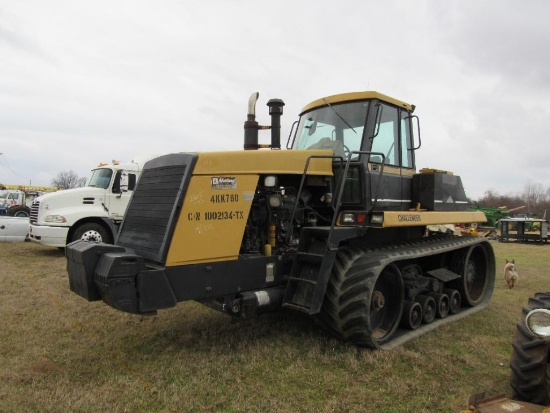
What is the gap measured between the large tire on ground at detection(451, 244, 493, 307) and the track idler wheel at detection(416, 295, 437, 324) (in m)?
1.18

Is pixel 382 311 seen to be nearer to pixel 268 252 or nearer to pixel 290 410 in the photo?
pixel 268 252

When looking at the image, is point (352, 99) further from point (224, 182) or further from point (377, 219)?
point (224, 182)

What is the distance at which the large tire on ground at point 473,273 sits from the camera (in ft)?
22.8

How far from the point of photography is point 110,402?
350cm

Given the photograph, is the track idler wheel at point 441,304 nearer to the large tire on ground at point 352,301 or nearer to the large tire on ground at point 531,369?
the large tire on ground at point 352,301

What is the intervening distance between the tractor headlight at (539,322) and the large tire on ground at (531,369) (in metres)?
0.04

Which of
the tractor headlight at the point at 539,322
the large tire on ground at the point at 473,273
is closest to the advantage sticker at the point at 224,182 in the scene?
the tractor headlight at the point at 539,322

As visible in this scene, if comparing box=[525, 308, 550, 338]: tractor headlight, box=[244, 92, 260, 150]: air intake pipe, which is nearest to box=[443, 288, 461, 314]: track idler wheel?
box=[525, 308, 550, 338]: tractor headlight

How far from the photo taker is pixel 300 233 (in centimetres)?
522

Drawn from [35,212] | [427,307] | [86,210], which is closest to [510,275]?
[427,307]

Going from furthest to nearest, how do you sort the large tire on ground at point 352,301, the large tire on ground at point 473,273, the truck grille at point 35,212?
the truck grille at point 35,212 → the large tire on ground at point 473,273 → the large tire on ground at point 352,301

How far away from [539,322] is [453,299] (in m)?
3.17

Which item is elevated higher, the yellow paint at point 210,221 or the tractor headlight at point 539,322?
the yellow paint at point 210,221

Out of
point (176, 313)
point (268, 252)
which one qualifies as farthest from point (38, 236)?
point (268, 252)
